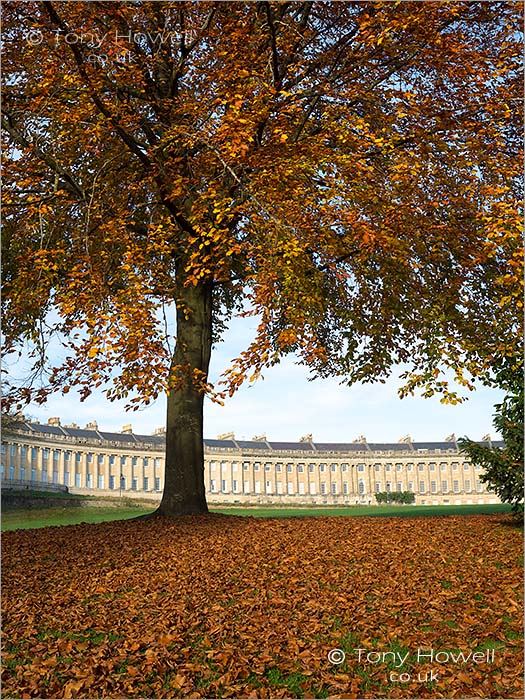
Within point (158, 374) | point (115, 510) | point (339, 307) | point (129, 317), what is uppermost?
point (339, 307)

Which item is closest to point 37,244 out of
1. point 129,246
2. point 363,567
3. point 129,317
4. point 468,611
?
point 129,246

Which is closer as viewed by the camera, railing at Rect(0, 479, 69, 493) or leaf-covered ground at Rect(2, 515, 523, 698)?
leaf-covered ground at Rect(2, 515, 523, 698)

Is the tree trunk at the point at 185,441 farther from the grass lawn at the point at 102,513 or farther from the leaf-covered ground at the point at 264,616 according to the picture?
the grass lawn at the point at 102,513

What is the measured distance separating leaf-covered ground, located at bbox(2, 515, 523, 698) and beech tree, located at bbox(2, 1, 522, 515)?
115 inches

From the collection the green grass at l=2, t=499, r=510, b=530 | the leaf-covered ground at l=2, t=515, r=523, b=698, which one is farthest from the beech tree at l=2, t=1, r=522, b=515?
the green grass at l=2, t=499, r=510, b=530

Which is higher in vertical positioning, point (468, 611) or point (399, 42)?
point (399, 42)

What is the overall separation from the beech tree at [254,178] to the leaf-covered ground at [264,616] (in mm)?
2922

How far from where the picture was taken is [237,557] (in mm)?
10586

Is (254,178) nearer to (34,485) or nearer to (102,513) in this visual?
(102,513)

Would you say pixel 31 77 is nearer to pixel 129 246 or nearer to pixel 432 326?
pixel 129 246

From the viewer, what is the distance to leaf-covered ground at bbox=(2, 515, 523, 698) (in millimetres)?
6070

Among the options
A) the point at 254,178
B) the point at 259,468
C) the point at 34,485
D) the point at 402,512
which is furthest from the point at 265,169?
the point at 259,468

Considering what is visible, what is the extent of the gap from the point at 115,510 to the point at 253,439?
213 feet

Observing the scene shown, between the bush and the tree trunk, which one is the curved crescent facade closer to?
the tree trunk
